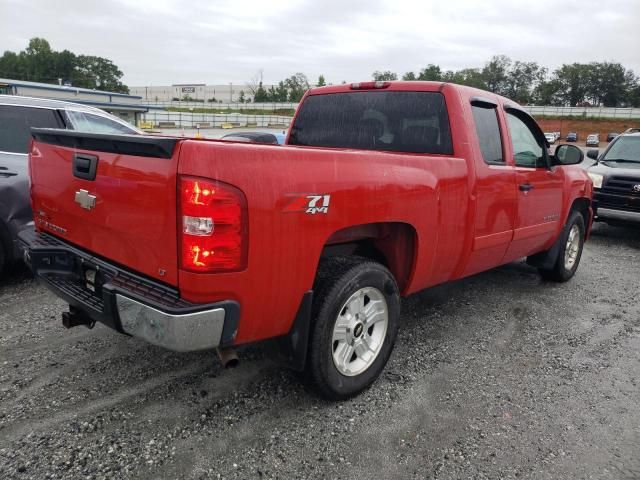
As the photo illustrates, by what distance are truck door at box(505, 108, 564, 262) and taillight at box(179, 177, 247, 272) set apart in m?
2.76

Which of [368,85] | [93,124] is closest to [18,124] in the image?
[93,124]

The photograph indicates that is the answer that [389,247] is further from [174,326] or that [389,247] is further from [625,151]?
[625,151]

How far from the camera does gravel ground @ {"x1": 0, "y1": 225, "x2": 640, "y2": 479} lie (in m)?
2.39

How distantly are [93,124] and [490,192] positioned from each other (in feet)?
14.0

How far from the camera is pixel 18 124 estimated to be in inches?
187

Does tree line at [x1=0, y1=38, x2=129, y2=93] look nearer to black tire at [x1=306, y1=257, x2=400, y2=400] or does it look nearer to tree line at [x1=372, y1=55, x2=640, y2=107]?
tree line at [x1=372, y1=55, x2=640, y2=107]

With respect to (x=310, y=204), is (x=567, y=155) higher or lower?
higher

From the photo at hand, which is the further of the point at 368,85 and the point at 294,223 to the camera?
the point at 368,85

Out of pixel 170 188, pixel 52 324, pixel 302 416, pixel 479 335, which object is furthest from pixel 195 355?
pixel 479 335

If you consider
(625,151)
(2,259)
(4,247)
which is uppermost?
(625,151)

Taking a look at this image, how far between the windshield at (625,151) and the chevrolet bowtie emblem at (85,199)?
905 cm

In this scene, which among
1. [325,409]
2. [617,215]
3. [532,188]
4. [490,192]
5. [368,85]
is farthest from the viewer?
[617,215]

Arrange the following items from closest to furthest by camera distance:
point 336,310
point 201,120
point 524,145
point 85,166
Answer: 1. point 85,166
2. point 336,310
3. point 524,145
4. point 201,120

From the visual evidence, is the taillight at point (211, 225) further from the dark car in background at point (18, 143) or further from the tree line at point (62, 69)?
the tree line at point (62, 69)
